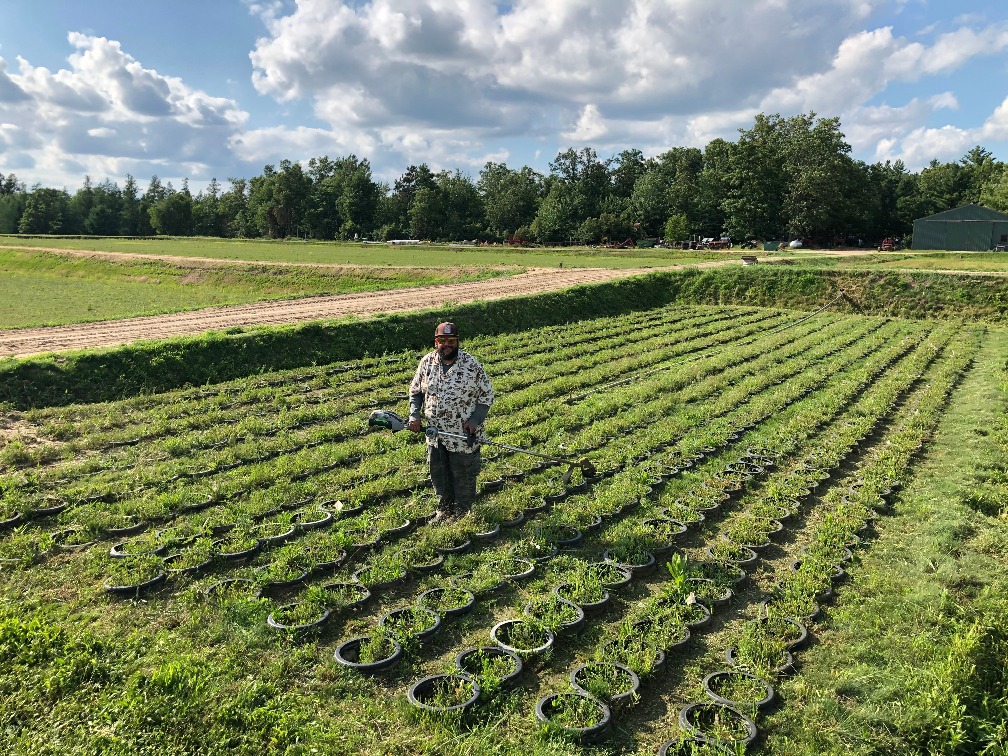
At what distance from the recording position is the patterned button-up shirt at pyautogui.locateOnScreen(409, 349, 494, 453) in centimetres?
709

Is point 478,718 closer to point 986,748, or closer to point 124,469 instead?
point 986,748

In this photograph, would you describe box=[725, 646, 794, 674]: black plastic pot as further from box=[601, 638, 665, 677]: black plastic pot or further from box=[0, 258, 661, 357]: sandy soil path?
box=[0, 258, 661, 357]: sandy soil path

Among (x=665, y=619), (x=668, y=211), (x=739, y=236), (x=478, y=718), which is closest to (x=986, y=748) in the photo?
(x=665, y=619)

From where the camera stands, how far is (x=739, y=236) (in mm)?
70938

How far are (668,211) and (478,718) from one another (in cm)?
7784

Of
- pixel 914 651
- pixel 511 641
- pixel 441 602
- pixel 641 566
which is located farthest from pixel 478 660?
pixel 914 651

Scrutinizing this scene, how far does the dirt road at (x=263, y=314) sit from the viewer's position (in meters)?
15.6

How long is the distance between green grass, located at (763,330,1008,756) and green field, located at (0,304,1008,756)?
0.02 m

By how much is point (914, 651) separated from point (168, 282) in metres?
42.6

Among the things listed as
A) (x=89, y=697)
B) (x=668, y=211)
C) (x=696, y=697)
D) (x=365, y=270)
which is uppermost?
(x=668, y=211)

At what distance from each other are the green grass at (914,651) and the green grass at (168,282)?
25.1 metres

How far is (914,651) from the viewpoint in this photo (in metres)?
4.95

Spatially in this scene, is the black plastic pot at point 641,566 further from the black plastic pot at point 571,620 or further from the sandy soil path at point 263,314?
the sandy soil path at point 263,314

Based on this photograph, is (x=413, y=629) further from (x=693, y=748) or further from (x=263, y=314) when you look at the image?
(x=263, y=314)
